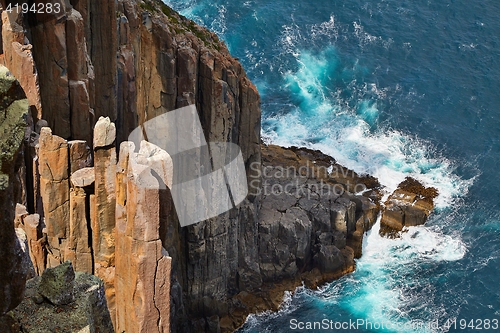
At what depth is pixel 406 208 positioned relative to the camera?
10325 centimetres

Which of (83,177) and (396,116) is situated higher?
(83,177)

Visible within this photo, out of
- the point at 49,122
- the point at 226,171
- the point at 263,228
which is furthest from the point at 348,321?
the point at 49,122

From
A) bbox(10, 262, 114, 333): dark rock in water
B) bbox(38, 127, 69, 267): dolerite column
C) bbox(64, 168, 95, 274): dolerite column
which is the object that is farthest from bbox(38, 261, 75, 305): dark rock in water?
bbox(38, 127, 69, 267): dolerite column

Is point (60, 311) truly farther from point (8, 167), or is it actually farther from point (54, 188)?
point (54, 188)

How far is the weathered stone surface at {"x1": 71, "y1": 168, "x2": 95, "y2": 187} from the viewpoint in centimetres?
4382

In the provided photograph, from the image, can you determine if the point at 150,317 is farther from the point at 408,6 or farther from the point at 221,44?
the point at 408,6

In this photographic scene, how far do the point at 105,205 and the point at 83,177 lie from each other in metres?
2.57

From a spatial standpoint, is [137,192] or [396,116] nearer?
[137,192]

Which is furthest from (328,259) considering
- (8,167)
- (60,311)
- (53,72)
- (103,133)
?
(8,167)

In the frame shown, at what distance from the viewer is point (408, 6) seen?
14100 centimetres

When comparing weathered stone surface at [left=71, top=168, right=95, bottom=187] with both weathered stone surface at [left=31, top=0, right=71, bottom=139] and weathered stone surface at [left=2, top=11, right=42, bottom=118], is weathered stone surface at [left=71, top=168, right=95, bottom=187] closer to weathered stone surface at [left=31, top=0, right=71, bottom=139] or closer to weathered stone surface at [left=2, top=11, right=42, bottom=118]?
weathered stone surface at [left=2, top=11, right=42, bottom=118]

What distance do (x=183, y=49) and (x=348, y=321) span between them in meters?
34.7

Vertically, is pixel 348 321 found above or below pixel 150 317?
below

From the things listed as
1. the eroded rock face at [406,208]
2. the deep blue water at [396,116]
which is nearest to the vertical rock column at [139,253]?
the deep blue water at [396,116]
